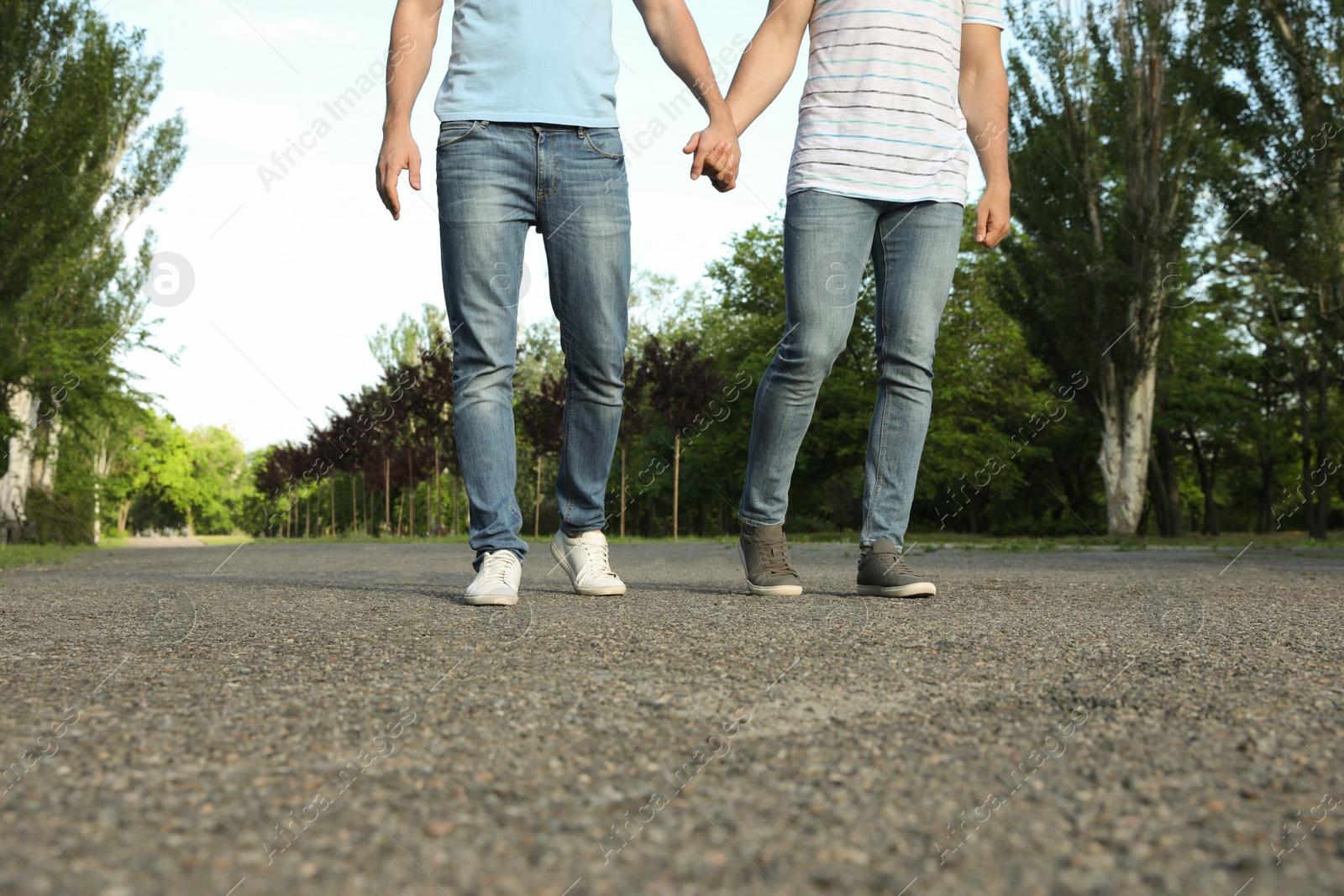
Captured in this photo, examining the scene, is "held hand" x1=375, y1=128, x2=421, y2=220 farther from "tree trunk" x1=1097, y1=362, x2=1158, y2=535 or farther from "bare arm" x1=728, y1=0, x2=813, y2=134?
"tree trunk" x1=1097, y1=362, x2=1158, y2=535

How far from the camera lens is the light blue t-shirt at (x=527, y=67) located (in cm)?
361

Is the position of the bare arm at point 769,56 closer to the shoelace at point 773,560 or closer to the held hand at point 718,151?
the held hand at point 718,151

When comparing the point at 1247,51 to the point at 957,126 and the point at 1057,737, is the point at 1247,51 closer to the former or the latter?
the point at 957,126

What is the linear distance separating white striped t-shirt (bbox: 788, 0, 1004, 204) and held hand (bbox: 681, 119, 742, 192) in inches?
Answer: 11.5

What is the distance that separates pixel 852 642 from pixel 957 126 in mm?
2240

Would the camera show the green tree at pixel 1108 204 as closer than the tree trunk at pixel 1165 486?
Yes

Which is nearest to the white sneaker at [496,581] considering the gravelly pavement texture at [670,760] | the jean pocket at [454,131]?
the gravelly pavement texture at [670,760]

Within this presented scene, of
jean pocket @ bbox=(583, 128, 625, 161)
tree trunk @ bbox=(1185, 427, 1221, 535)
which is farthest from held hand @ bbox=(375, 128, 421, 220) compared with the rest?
tree trunk @ bbox=(1185, 427, 1221, 535)

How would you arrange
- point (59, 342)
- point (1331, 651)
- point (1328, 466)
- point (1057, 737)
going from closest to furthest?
point (1057, 737) < point (1331, 651) < point (59, 342) < point (1328, 466)

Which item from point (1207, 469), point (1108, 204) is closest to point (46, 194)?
point (1108, 204)

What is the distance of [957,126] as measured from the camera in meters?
3.91

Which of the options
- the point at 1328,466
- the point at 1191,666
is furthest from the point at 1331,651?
the point at 1328,466

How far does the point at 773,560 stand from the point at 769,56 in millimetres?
1777

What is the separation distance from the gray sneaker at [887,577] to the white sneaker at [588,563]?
0.82m
